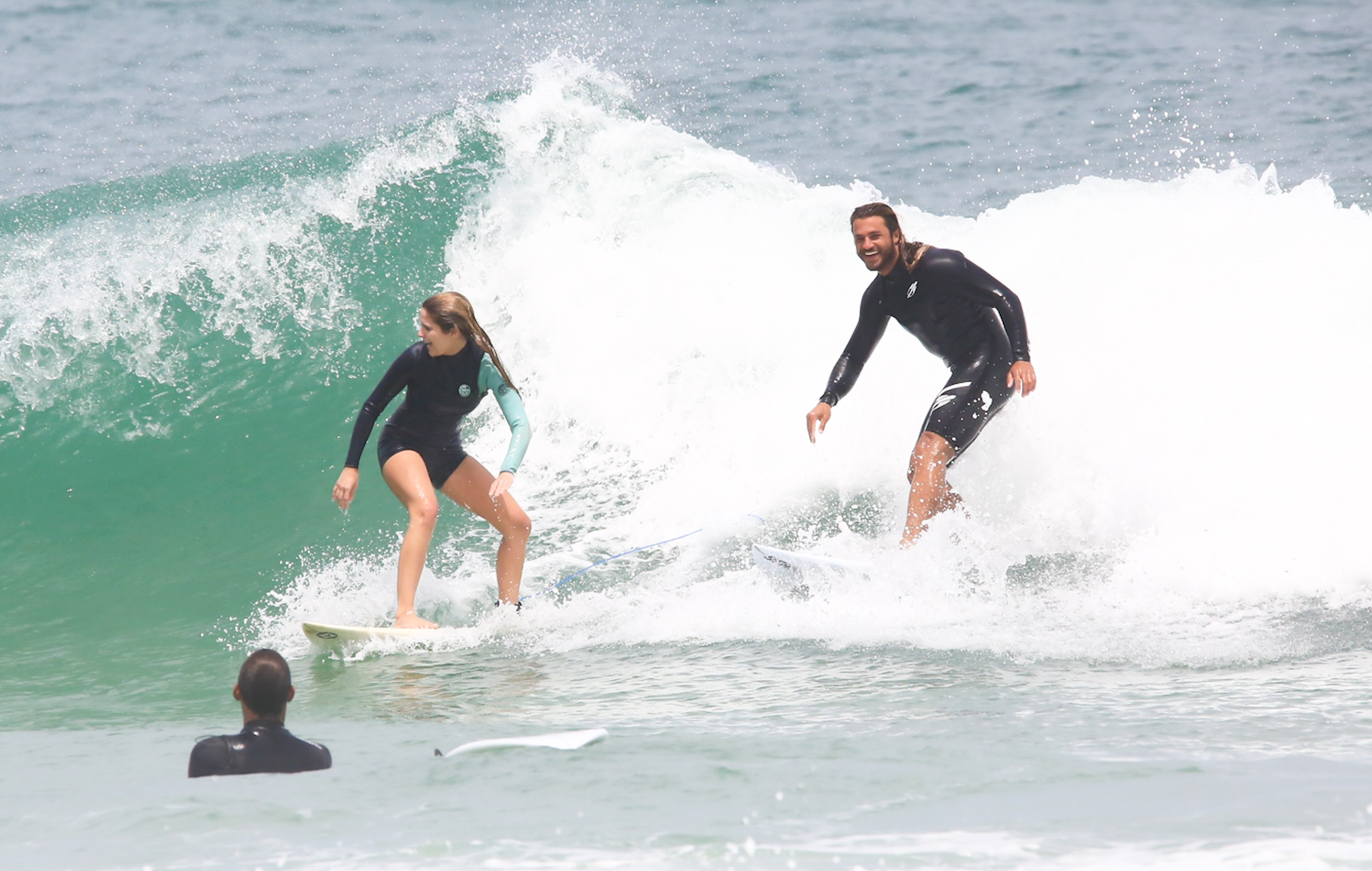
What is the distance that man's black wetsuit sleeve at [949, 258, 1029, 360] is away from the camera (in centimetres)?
571

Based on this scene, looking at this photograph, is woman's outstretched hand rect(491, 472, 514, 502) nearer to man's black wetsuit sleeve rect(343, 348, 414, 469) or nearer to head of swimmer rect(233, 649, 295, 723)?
man's black wetsuit sleeve rect(343, 348, 414, 469)

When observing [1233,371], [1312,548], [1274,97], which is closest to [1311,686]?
[1312,548]

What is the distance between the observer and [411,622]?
18.4ft

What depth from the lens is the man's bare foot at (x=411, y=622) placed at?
558 centimetres

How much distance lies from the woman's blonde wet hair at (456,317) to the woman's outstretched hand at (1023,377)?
221 cm

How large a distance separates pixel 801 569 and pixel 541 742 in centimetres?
223

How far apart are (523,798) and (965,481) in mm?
4073

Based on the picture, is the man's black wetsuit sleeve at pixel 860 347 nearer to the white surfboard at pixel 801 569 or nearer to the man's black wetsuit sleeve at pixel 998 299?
the man's black wetsuit sleeve at pixel 998 299

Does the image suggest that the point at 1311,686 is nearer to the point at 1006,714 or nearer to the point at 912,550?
the point at 1006,714

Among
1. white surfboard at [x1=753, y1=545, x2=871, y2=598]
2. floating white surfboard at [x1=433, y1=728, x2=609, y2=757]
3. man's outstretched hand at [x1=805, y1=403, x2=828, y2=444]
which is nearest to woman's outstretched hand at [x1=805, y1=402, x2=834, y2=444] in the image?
man's outstretched hand at [x1=805, y1=403, x2=828, y2=444]

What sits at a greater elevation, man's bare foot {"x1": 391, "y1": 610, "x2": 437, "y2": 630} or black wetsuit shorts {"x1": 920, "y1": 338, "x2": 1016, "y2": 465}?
black wetsuit shorts {"x1": 920, "y1": 338, "x2": 1016, "y2": 465}

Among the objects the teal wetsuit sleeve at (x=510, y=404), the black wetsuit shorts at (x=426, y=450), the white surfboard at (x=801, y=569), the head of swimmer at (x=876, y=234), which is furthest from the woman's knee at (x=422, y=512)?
the head of swimmer at (x=876, y=234)

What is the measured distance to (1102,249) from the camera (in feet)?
29.5

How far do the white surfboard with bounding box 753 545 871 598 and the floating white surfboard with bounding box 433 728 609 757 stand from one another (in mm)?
1941
